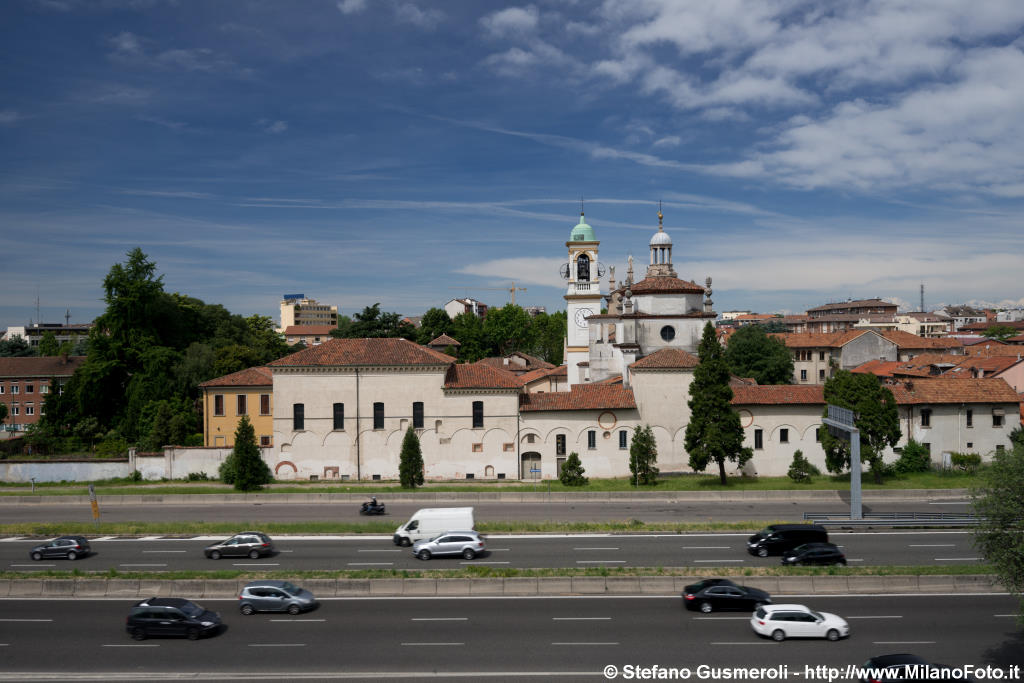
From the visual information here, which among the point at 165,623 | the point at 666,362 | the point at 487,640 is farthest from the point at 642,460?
the point at 165,623

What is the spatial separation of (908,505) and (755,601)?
2122 centimetres

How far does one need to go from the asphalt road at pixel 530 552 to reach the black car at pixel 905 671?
10.6 m

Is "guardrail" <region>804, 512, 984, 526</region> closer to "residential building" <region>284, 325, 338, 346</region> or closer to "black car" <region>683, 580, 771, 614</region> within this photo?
"black car" <region>683, 580, 771, 614</region>

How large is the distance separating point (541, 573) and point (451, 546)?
4916 mm

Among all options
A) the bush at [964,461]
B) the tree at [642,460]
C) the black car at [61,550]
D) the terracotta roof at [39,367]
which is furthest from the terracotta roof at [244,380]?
the bush at [964,461]

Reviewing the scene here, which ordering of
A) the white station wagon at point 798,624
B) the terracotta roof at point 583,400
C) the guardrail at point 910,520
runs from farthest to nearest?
1. the terracotta roof at point 583,400
2. the guardrail at point 910,520
3. the white station wagon at point 798,624

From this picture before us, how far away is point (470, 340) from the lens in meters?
117

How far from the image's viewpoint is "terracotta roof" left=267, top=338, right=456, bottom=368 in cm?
4703

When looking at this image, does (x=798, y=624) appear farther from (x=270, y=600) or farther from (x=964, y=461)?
(x=964, y=461)

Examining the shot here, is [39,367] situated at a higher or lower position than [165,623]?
higher

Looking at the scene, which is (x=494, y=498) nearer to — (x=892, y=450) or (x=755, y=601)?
(x=755, y=601)

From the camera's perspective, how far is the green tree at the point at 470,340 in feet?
382

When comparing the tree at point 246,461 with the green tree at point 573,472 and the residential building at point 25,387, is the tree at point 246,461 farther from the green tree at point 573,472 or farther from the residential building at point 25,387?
the residential building at point 25,387

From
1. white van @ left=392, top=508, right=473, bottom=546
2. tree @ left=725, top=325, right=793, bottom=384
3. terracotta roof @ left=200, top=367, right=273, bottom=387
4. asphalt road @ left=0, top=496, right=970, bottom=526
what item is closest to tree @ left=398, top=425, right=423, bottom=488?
asphalt road @ left=0, top=496, right=970, bottom=526
